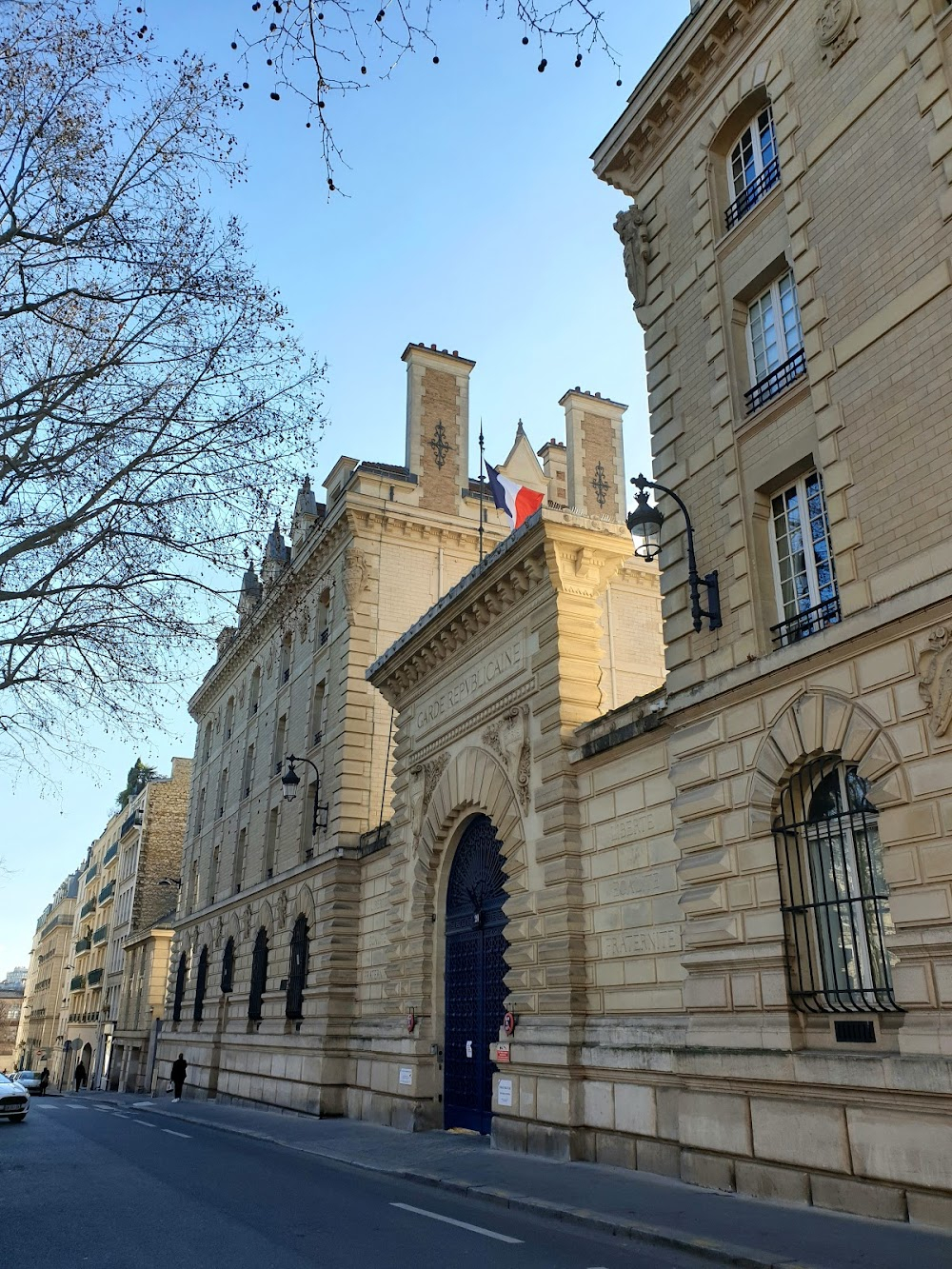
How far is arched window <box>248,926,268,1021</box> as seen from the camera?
2689 centimetres

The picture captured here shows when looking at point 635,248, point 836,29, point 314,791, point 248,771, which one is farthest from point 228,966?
point 836,29

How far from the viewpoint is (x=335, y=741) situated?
23.6m

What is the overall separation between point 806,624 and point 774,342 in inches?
146

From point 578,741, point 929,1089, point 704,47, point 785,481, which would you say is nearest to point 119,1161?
point 578,741

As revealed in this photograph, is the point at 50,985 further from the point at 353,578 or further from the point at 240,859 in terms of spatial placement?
the point at 353,578

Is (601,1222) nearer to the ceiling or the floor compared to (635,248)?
nearer to the floor

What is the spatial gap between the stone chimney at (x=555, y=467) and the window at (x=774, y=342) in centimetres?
1718

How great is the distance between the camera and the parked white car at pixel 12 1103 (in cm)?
2077

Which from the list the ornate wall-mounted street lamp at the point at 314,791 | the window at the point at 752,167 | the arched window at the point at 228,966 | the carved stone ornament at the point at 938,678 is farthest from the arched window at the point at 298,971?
the carved stone ornament at the point at 938,678

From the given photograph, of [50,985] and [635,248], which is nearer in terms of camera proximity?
[635,248]

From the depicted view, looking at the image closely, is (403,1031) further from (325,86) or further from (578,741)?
(325,86)

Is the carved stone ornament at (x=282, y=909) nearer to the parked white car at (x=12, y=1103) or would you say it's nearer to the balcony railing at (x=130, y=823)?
the parked white car at (x=12, y=1103)

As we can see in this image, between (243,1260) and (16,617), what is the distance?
7.33 metres

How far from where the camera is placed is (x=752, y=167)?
41.6ft
